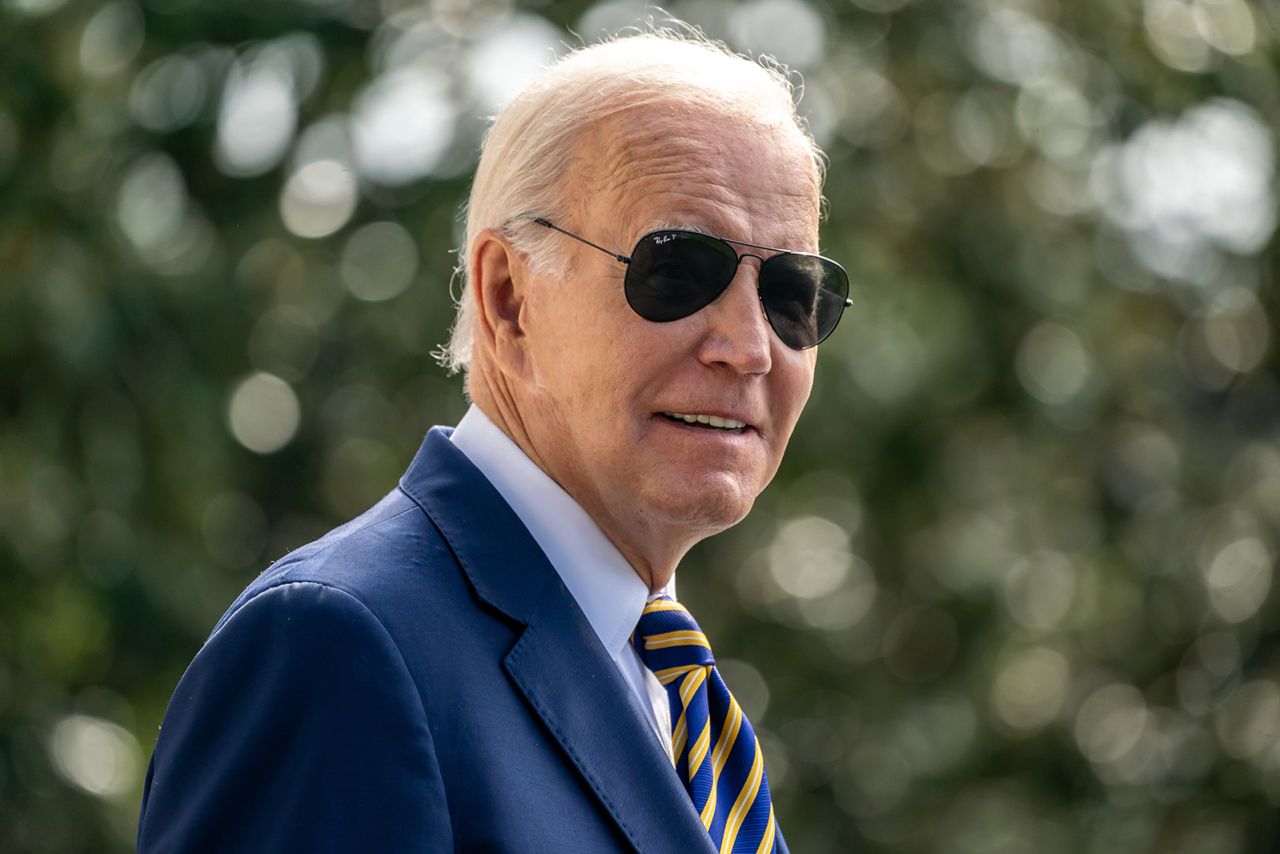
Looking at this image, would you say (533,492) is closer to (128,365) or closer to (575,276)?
(575,276)

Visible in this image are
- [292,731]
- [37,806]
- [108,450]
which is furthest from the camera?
[108,450]

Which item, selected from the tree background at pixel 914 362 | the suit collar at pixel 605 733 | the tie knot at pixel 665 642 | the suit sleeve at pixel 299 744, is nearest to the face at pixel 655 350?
the tie knot at pixel 665 642

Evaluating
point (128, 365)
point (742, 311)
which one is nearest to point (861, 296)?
point (128, 365)

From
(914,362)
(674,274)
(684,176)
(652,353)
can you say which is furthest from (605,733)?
(914,362)

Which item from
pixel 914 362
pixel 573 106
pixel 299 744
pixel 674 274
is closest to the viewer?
pixel 299 744

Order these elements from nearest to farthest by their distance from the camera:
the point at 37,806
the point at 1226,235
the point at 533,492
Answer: the point at 533,492, the point at 37,806, the point at 1226,235

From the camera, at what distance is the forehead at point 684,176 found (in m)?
2.28

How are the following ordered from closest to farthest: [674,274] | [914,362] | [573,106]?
[674,274] → [573,106] → [914,362]

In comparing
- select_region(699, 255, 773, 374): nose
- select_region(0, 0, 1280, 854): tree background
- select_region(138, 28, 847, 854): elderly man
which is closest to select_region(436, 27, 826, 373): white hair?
select_region(138, 28, 847, 854): elderly man

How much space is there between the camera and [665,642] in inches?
91.7

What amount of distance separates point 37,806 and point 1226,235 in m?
5.98

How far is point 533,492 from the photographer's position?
2281 mm

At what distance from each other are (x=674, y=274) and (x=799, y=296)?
0.22 meters

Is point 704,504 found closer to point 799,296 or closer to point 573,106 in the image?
point 799,296
